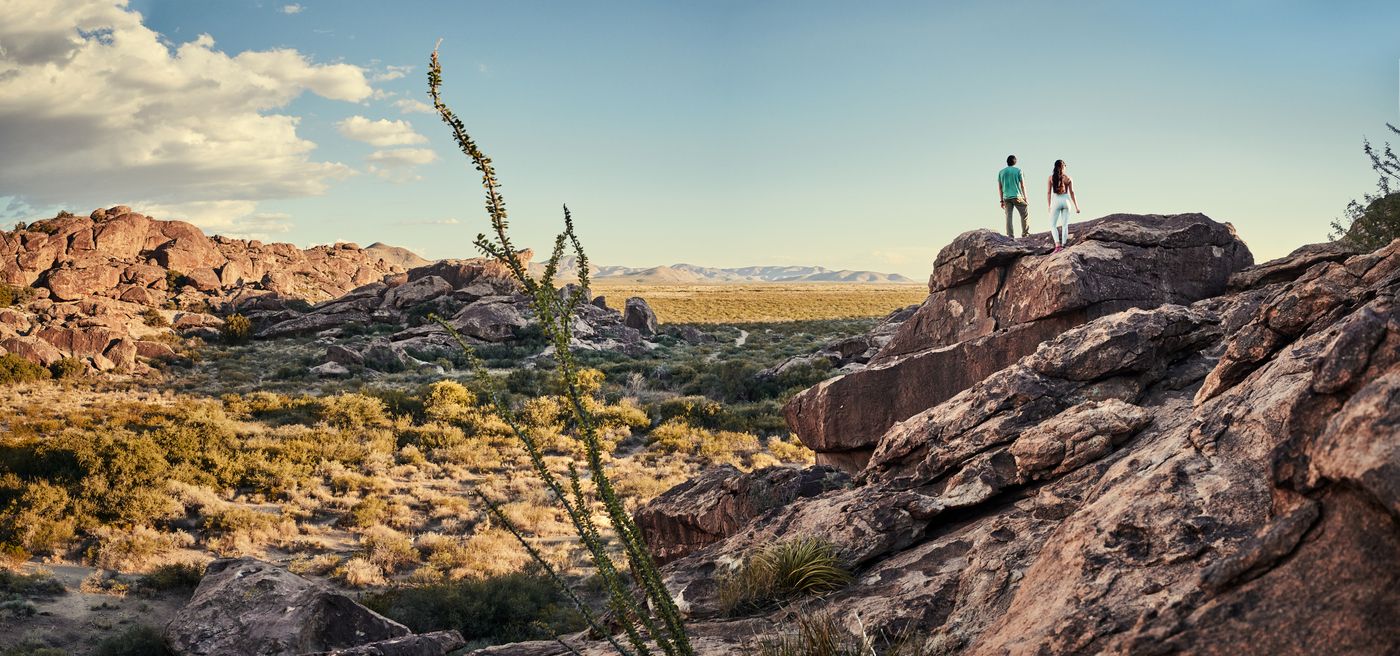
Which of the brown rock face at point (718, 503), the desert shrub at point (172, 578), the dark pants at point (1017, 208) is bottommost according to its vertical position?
the desert shrub at point (172, 578)

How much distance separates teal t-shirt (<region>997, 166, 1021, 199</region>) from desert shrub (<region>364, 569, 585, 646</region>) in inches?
464

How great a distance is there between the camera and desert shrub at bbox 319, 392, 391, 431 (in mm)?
23984

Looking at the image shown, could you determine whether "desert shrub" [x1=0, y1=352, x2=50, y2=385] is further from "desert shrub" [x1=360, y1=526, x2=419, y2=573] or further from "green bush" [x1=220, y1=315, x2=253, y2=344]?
"desert shrub" [x1=360, y1=526, x2=419, y2=573]

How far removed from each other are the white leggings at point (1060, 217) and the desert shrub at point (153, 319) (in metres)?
54.4

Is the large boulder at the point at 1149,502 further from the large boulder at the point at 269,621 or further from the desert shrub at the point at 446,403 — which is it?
the desert shrub at the point at 446,403

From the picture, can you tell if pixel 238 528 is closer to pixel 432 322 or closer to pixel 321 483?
pixel 321 483

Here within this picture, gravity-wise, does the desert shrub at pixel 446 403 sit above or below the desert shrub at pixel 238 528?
above

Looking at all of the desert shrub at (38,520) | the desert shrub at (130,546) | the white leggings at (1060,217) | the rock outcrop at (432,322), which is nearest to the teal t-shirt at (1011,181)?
the white leggings at (1060,217)

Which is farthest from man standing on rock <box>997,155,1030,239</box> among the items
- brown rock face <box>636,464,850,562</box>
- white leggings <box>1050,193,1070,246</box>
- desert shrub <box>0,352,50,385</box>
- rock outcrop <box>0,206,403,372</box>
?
rock outcrop <box>0,206,403,372</box>

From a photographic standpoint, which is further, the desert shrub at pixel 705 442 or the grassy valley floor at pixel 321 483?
the desert shrub at pixel 705 442

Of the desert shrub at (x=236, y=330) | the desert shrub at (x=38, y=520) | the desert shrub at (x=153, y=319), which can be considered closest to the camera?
the desert shrub at (x=38, y=520)

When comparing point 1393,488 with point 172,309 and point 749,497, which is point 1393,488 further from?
point 172,309

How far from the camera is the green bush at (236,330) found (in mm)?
47562

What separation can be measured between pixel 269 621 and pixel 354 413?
15.7 meters
